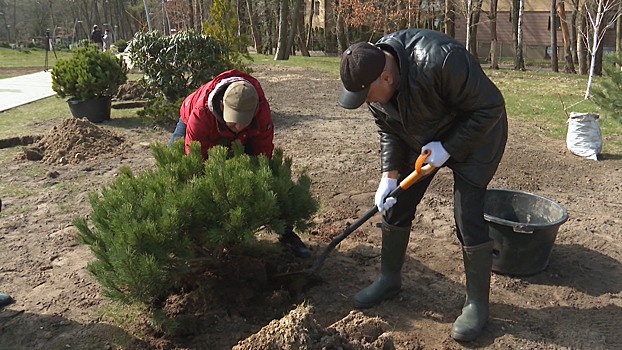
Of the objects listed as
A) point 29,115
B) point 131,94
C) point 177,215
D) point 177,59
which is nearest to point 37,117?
point 29,115

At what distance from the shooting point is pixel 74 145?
21.8 feet

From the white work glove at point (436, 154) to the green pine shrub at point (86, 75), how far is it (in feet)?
23.4

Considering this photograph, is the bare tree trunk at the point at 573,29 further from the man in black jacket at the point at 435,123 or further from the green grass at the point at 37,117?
the man in black jacket at the point at 435,123

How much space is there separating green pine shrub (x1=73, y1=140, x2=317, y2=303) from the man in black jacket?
655 mm

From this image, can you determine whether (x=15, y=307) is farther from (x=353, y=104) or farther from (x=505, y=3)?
(x=505, y=3)

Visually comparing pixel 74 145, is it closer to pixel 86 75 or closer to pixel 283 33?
pixel 86 75

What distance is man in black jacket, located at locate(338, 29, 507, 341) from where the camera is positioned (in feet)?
8.02

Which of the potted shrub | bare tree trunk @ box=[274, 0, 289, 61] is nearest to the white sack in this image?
the potted shrub

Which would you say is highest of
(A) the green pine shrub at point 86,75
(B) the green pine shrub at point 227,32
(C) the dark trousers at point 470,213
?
(B) the green pine shrub at point 227,32

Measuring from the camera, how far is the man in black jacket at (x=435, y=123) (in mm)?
2443

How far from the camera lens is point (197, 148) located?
3084 mm

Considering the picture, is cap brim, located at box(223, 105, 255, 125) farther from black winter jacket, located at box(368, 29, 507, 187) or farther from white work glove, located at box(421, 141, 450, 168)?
white work glove, located at box(421, 141, 450, 168)

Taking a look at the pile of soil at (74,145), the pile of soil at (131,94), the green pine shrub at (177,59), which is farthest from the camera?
the pile of soil at (131,94)

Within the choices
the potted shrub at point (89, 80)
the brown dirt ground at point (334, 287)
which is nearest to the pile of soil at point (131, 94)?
the potted shrub at point (89, 80)
